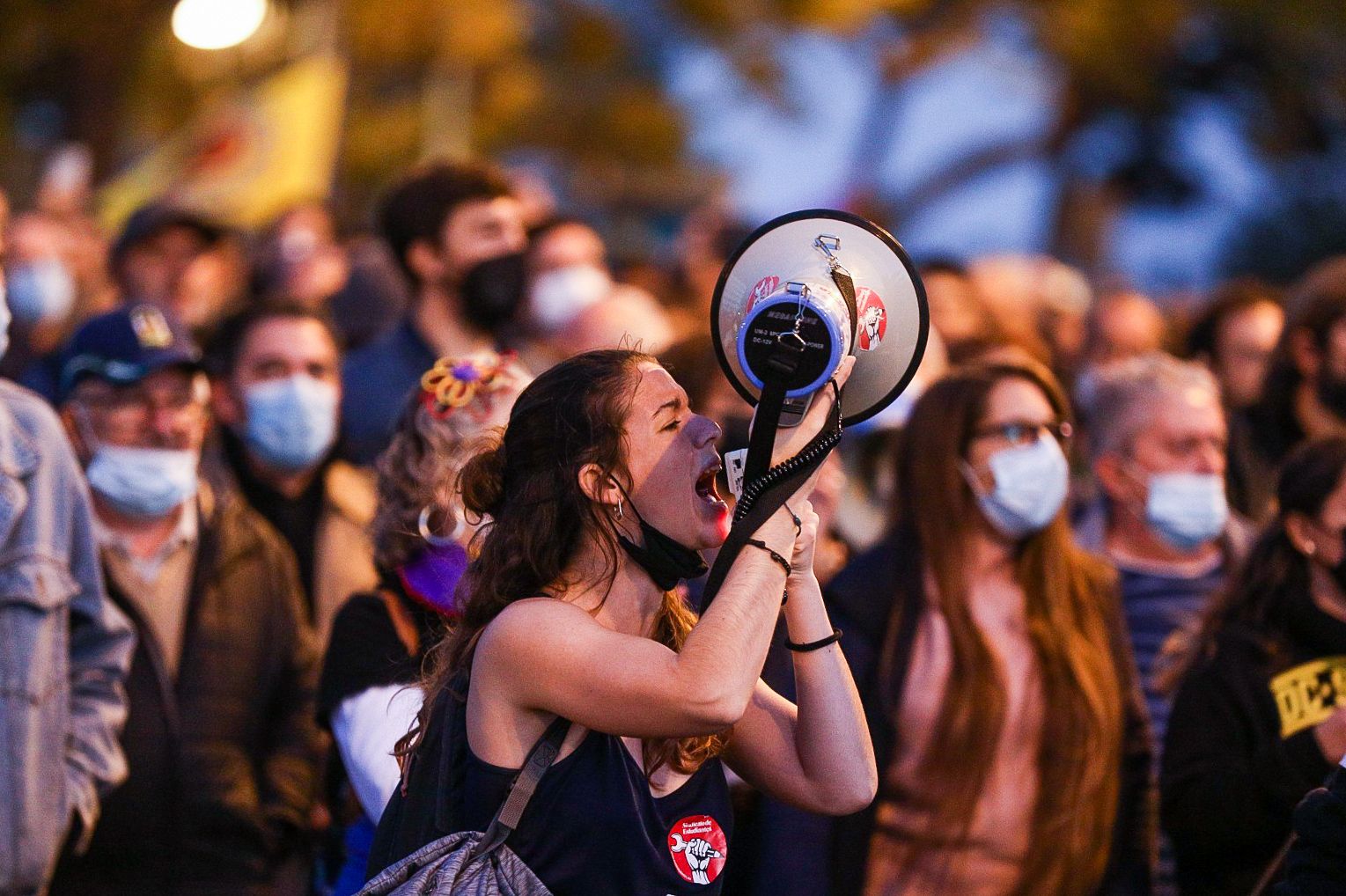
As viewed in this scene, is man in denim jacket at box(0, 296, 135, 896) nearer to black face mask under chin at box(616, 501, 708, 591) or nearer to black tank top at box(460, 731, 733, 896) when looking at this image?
black tank top at box(460, 731, 733, 896)

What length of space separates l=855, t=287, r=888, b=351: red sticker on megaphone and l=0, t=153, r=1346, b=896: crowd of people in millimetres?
345

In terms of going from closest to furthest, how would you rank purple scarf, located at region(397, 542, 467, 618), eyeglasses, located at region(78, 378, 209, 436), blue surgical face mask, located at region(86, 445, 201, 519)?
purple scarf, located at region(397, 542, 467, 618)
blue surgical face mask, located at region(86, 445, 201, 519)
eyeglasses, located at region(78, 378, 209, 436)

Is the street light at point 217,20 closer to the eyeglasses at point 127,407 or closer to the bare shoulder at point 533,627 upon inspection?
the eyeglasses at point 127,407

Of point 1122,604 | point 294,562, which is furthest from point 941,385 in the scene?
point 294,562

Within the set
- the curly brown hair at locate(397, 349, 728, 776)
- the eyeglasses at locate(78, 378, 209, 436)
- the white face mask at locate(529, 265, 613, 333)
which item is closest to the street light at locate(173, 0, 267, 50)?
the white face mask at locate(529, 265, 613, 333)

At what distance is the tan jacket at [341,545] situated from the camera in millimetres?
5387

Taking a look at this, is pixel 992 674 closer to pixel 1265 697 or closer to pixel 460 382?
pixel 1265 697

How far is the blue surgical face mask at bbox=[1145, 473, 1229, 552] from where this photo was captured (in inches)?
216

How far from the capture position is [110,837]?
182 inches

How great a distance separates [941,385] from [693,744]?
206 centimetres

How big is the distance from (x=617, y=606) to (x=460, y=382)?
3.71 feet

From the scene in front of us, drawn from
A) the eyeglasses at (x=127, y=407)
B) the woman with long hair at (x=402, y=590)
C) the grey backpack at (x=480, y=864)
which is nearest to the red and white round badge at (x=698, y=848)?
the grey backpack at (x=480, y=864)

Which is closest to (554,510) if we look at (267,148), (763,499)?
(763,499)

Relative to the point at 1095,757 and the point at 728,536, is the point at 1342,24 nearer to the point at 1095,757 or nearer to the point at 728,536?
the point at 1095,757
